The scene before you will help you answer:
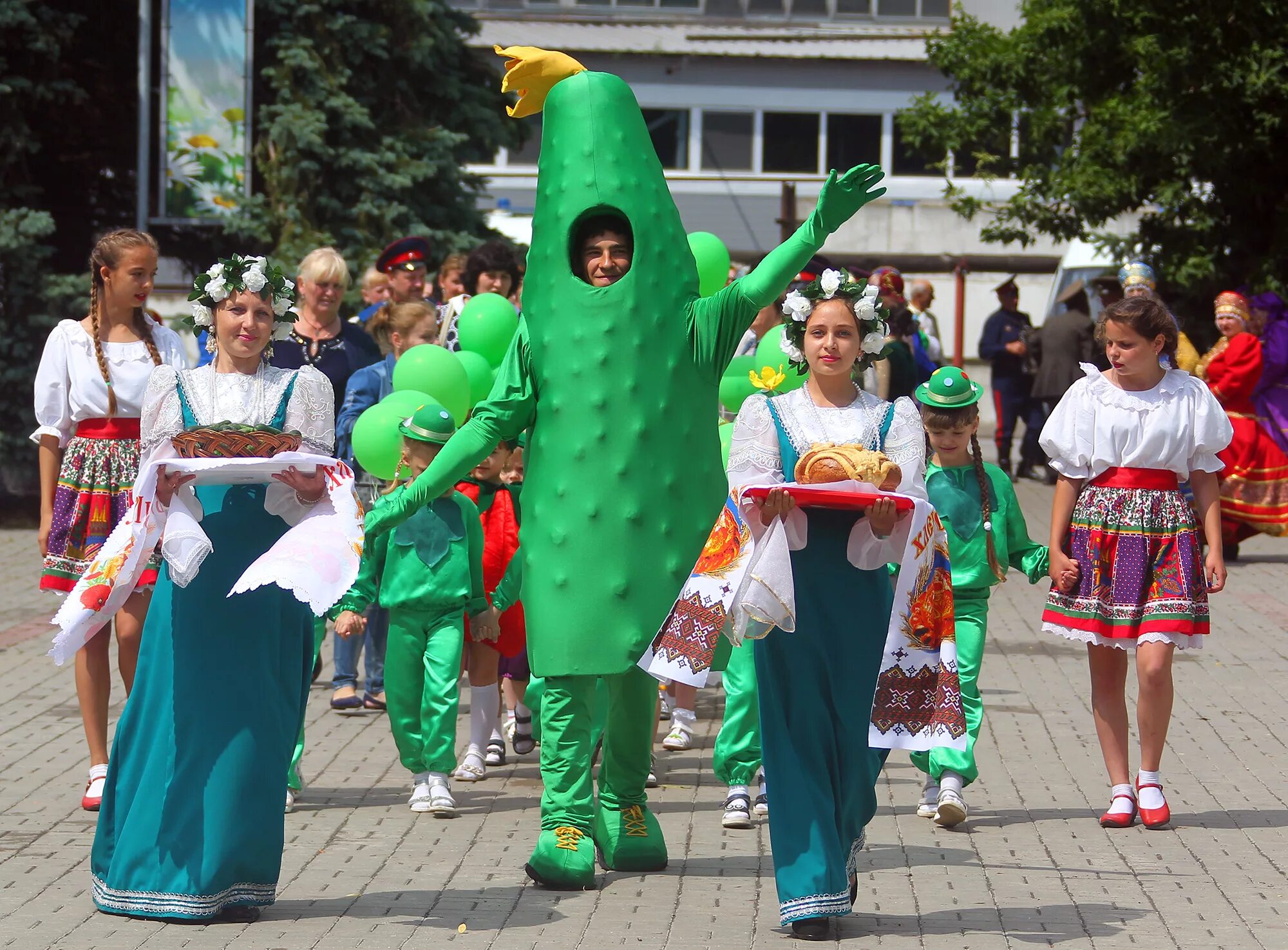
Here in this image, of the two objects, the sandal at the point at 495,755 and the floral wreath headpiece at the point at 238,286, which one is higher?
the floral wreath headpiece at the point at 238,286

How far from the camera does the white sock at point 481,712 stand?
26.0 feet

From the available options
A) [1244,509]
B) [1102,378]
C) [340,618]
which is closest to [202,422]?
[340,618]

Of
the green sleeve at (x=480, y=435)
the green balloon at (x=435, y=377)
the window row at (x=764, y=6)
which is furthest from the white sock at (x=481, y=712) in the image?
the window row at (x=764, y=6)

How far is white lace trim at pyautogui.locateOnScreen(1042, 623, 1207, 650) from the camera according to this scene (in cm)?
687

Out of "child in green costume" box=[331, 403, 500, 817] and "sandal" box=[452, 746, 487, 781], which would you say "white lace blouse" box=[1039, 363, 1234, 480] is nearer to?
"child in green costume" box=[331, 403, 500, 817]

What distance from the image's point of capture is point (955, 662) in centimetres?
543

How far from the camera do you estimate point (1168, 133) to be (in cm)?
1623

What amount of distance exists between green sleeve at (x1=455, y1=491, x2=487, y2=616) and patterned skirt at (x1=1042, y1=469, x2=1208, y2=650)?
2.22 metres

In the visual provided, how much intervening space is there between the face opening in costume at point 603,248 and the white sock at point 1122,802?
2.72 metres

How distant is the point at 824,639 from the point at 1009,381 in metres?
15.8

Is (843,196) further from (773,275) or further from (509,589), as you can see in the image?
(509,589)

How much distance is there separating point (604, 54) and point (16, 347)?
23115mm

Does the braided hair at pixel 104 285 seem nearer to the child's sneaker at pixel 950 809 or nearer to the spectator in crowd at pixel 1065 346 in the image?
the child's sneaker at pixel 950 809

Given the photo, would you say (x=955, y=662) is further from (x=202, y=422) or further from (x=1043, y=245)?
(x=1043, y=245)
